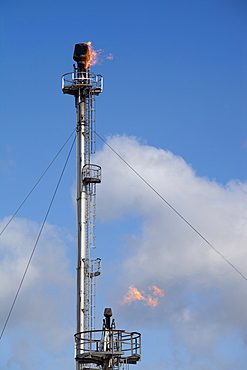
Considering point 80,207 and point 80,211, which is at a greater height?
point 80,207

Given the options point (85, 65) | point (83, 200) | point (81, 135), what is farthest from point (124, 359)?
point (85, 65)

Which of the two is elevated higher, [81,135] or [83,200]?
[81,135]

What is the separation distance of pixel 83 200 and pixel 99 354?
1287 cm

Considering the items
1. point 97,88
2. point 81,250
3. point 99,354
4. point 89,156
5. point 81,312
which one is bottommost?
point 99,354

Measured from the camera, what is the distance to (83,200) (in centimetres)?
7494

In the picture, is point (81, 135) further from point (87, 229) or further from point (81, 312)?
point (81, 312)

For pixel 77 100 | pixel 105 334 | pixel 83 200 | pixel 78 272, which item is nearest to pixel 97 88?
pixel 77 100

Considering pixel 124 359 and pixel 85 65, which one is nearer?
pixel 124 359

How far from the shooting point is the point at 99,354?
67.4 meters

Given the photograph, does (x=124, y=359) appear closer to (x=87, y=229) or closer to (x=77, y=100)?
(x=87, y=229)

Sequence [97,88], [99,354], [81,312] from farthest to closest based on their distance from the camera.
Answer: [97,88] → [81,312] → [99,354]

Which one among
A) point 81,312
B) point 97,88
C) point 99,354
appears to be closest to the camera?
point 99,354

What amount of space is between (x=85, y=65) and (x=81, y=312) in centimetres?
1958

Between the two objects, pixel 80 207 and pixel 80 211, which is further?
pixel 80 207
